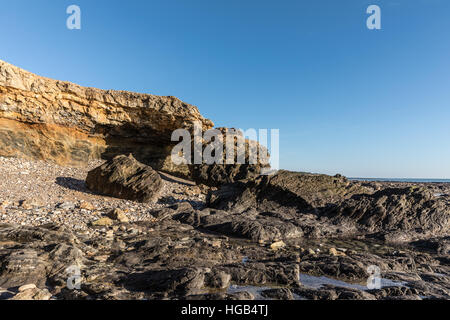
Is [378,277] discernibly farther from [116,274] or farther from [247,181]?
[247,181]

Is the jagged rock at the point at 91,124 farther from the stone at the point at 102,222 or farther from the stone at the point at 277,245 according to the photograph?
the stone at the point at 277,245

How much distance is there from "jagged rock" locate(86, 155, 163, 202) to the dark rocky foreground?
2257mm

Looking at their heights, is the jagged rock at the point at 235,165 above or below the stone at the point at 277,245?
above

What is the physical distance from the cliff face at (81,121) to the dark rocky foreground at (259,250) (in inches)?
528

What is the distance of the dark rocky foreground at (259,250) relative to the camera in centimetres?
570

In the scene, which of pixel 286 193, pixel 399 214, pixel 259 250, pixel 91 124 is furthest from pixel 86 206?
pixel 399 214

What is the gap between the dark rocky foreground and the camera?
5703 millimetres

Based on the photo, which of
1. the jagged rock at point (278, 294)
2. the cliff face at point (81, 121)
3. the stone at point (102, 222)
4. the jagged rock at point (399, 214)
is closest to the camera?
the jagged rock at point (278, 294)

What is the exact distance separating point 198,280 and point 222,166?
2091 cm

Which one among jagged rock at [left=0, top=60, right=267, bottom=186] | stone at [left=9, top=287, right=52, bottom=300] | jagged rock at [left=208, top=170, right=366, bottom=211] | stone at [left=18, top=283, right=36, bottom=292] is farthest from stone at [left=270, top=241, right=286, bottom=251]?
jagged rock at [left=0, top=60, right=267, bottom=186]

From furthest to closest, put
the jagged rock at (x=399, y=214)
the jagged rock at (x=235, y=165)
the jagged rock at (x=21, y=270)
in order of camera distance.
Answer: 1. the jagged rock at (x=235, y=165)
2. the jagged rock at (x=399, y=214)
3. the jagged rock at (x=21, y=270)

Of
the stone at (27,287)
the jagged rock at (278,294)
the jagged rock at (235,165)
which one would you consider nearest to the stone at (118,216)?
the stone at (27,287)

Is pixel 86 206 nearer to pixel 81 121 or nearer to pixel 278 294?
pixel 278 294
